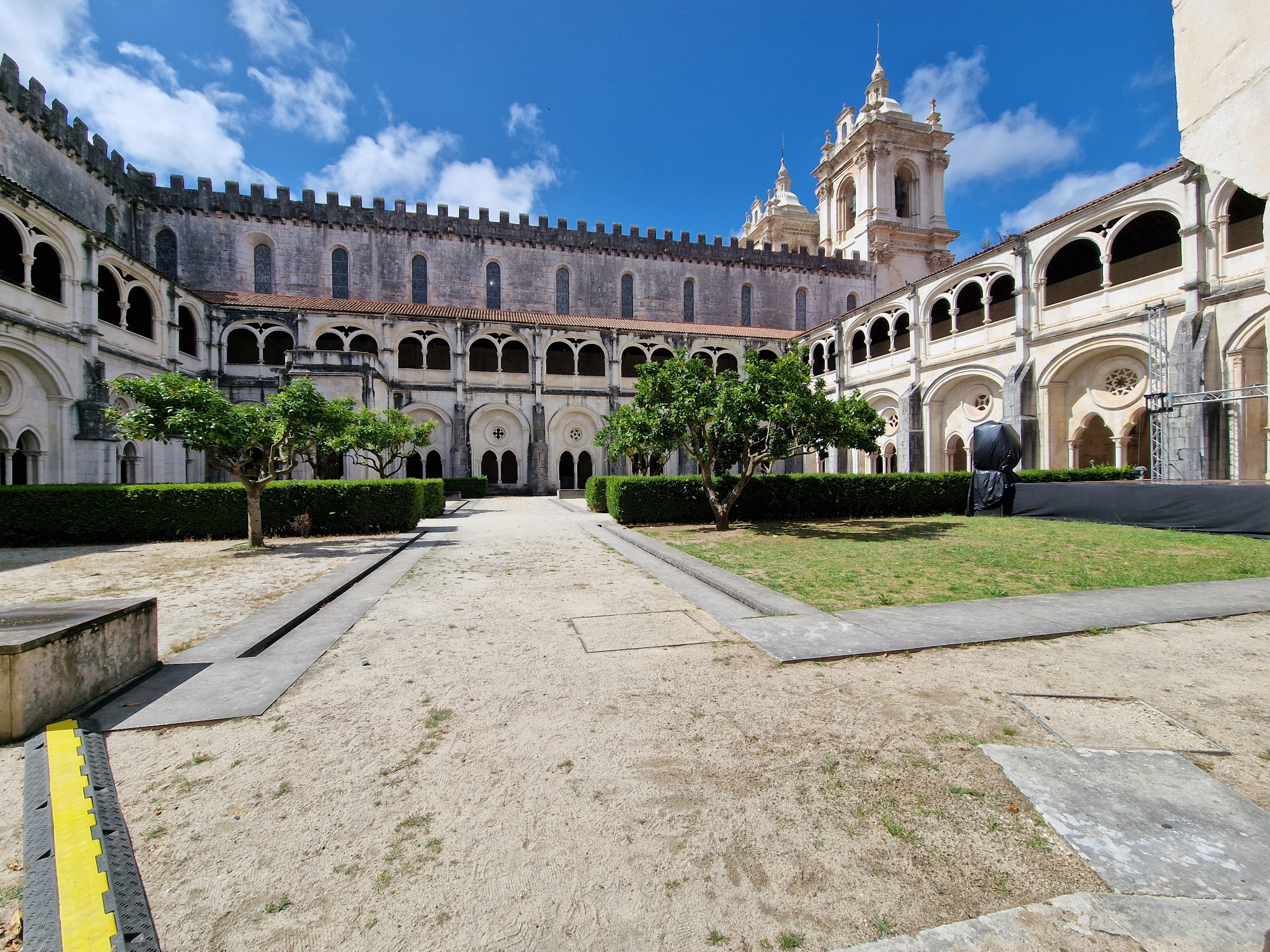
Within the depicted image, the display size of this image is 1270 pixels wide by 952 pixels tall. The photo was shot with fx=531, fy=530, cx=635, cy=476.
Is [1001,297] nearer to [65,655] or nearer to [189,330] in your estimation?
[65,655]

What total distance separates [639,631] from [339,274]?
35.7 meters

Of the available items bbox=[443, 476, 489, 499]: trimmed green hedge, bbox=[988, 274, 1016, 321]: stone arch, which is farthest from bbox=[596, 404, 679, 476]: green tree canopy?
bbox=[988, 274, 1016, 321]: stone arch

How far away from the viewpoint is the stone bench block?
2.93m

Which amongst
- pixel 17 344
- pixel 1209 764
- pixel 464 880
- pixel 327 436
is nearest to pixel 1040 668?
pixel 1209 764

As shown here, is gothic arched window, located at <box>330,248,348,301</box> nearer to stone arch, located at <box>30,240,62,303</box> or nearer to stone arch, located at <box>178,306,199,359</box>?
stone arch, located at <box>178,306,199,359</box>

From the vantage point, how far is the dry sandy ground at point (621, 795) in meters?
1.80

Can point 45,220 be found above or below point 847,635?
above

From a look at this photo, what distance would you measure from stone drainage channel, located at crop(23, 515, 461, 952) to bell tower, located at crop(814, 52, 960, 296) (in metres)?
42.9

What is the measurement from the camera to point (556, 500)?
2541 cm

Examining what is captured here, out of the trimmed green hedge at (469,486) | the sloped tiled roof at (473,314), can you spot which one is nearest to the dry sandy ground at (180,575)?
the trimmed green hedge at (469,486)

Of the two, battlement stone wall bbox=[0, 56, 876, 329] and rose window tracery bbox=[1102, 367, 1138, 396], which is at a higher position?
battlement stone wall bbox=[0, 56, 876, 329]

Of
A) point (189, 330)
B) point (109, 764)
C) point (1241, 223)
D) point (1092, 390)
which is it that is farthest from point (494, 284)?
point (109, 764)

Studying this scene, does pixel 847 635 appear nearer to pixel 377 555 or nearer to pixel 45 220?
pixel 377 555

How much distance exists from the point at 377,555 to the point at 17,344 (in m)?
16.8
